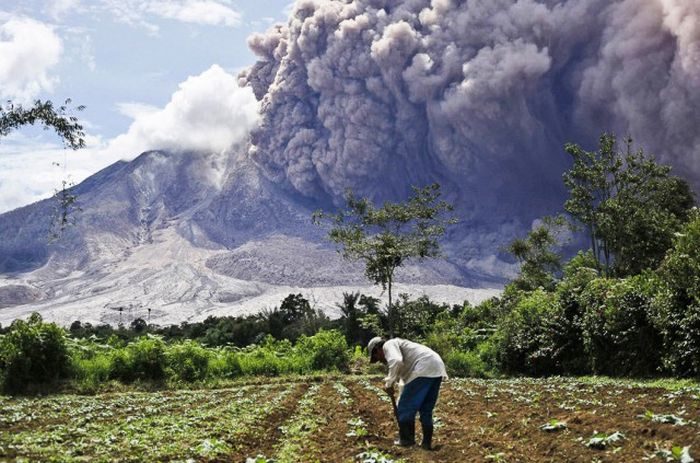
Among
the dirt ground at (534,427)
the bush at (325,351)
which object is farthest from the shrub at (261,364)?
the dirt ground at (534,427)

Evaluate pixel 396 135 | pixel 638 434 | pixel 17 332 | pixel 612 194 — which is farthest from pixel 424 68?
pixel 638 434

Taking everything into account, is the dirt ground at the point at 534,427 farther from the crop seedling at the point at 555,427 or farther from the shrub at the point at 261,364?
the shrub at the point at 261,364

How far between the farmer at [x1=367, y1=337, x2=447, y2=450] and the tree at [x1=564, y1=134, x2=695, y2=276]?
37322 mm

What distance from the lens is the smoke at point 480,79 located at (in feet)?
427

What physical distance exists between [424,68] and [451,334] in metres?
114

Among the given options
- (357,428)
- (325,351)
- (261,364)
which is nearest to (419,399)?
(357,428)

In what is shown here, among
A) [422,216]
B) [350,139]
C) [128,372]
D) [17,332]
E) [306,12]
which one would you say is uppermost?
[306,12]

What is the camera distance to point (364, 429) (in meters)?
12.5

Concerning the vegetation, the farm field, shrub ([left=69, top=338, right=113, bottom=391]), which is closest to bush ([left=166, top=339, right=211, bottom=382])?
the vegetation

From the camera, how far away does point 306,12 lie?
179 meters

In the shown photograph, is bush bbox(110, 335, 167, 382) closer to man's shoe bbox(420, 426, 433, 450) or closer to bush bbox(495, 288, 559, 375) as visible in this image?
bush bbox(495, 288, 559, 375)

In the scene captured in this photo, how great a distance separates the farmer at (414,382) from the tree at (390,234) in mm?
30528

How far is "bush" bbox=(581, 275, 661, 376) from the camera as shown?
23.4 meters

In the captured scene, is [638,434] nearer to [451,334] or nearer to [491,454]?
[491,454]
